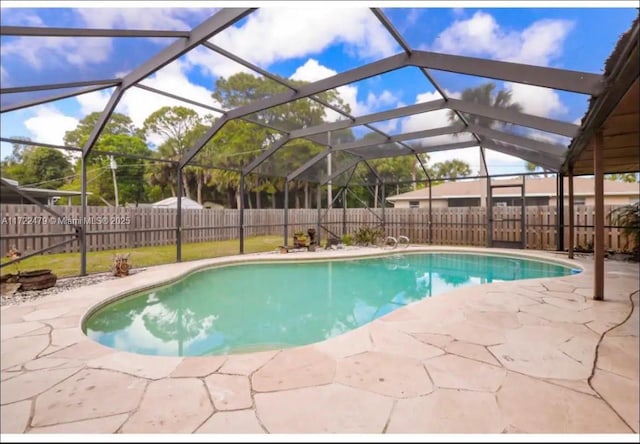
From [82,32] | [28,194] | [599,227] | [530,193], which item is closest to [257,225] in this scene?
[28,194]

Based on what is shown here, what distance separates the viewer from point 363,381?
2.03m

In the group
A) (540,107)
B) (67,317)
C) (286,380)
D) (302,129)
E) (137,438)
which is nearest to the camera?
(137,438)

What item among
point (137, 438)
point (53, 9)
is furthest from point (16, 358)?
point (53, 9)

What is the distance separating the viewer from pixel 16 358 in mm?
2461

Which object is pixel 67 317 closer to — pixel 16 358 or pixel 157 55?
pixel 16 358

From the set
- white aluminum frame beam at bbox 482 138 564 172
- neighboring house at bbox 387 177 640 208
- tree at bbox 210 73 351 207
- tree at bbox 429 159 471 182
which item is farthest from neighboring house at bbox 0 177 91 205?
tree at bbox 429 159 471 182

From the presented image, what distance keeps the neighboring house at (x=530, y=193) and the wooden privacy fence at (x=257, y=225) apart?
8.41ft

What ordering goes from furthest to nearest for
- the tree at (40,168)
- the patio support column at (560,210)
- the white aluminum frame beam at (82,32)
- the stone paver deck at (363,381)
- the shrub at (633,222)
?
the patio support column at (560,210) → the shrub at (633,222) → the tree at (40,168) → the white aluminum frame beam at (82,32) → the stone paver deck at (363,381)

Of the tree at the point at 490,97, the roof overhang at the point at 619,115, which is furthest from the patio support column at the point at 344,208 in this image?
the roof overhang at the point at 619,115

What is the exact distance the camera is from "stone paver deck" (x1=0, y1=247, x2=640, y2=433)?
1.62m

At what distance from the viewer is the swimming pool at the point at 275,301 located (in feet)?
11.5

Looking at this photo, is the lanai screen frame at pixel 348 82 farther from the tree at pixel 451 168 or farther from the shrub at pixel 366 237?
the tree at pixel 451 168

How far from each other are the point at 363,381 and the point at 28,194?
5.47 m

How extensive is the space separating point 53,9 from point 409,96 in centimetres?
511
